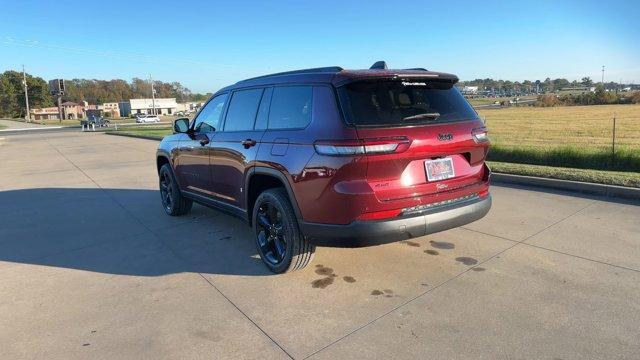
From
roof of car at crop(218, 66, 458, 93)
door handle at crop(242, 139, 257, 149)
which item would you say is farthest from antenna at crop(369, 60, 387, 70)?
door handle at crop(242, 139, 257, 149)

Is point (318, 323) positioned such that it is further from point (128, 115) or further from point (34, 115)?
point (34, 115)

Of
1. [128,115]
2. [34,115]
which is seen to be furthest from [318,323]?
[34,115]

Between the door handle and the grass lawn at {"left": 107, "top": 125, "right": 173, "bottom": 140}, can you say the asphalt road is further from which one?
the grass lawn at {"left": 107, "top": 125, "right": 173, "bottom": 140}

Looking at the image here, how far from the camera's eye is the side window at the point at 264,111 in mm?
4258

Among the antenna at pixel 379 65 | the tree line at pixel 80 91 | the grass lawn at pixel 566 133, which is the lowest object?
the grass lawn at pixel 566 133

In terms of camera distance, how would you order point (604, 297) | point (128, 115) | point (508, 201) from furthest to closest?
point (128, 115) < point (508, 201) < point (604, 297)

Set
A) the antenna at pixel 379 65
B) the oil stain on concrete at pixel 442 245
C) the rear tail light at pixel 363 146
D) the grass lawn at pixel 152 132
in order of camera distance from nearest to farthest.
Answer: the rear tail light at pixel 363 146
the antenna at pixel 379 65
the oil stain on concrete at pixel 442 245
the grass lawn at pixel 152 132

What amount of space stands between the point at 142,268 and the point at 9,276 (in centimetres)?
127

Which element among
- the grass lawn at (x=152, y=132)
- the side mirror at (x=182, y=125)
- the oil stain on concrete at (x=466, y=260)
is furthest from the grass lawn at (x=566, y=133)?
the grass lawn at (x=152, y=132)

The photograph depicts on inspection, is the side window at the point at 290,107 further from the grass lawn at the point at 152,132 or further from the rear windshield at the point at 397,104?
the grass lawn at the point at 152,132

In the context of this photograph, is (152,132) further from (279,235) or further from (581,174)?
(279,235)

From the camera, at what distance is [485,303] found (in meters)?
3.43

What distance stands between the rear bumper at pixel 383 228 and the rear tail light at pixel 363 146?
53 cm

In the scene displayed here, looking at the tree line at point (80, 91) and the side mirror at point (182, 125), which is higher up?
the tree line at point (80, 91)
